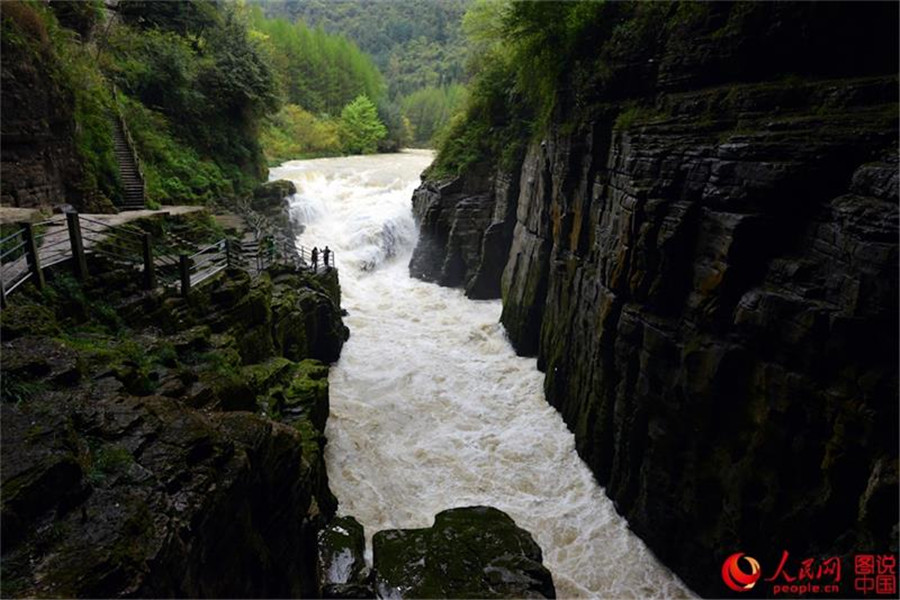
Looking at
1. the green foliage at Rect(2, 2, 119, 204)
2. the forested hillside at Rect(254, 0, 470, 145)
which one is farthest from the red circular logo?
the forested hillside at Rect(254, 0, 470, 145)

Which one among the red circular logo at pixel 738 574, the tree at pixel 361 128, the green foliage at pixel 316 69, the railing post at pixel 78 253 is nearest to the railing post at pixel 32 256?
the railing post at pixel 78 253

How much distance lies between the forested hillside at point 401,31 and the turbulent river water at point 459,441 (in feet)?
227

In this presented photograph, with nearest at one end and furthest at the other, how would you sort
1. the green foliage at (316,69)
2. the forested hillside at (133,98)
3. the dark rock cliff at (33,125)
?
the dark rock cliff at (33,125), the forested hillside at (133,98), the green foliage at (316,69)

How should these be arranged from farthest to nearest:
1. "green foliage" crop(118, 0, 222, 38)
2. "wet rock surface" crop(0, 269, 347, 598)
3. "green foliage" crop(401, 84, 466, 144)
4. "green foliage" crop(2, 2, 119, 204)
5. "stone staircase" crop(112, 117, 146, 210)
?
"green foliage" crop(401, 84, 466, 144) → "green foliage" crop(118, 0, 222, 38) → "stone staircase" crop(112, 117, 146, 210) → "green foliage" crop(2, 2, 119, 204) → "wet rock surface" crop(0, 269, 347, 598)

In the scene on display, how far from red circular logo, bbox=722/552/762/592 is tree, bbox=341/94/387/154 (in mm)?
51863

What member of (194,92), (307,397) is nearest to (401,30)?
(194,92)

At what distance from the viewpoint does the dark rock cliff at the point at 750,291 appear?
625 cm

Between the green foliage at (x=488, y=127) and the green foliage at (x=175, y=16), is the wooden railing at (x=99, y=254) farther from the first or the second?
the green foliage at (x=175, y=16)

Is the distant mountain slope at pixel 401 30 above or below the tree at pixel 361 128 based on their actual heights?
above

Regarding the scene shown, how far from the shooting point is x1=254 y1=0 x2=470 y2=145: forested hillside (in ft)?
314

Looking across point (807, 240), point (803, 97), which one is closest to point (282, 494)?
point (807, 240)

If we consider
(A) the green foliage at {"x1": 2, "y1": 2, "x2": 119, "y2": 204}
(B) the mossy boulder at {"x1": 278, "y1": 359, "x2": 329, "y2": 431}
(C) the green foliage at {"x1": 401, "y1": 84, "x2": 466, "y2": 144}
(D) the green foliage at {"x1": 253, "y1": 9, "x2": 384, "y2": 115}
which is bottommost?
(B) the mossy boulder at {"x1": 278, "y1": 359, "x2": 329, "y2": 431}

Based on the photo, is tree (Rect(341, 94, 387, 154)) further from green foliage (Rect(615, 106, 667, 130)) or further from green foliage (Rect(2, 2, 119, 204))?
green foliage (Rect(615, 106, 667, 130))

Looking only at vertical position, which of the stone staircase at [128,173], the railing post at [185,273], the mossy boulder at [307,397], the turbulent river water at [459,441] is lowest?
the turbulent river water at [459,441]
